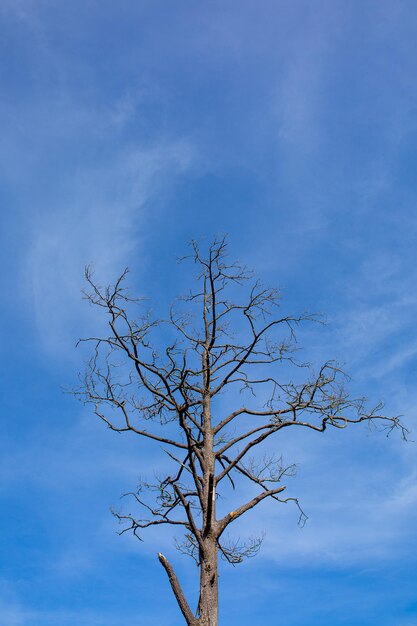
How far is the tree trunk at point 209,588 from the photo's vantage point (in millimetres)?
9258

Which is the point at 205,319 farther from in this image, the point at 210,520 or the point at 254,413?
the point at 210,520

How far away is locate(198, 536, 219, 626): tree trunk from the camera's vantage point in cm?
926

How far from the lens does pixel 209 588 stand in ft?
31.1

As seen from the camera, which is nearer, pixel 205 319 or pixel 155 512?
pixel 155 512

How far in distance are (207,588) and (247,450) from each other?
2.41 metres

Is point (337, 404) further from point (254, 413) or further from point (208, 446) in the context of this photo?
point (208, 446)

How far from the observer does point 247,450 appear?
35.8 feet

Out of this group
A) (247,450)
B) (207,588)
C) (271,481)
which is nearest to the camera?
(207,588)

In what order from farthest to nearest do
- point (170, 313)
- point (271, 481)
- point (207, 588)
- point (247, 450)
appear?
point (170, 313) < point (271, 481) < point (247, 450) < point (207, 588)

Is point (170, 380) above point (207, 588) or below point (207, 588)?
above

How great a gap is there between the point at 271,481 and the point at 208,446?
152cm

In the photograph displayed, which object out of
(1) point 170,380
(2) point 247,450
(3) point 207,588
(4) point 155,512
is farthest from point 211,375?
(3) point 207,588

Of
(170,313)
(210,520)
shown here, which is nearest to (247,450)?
(210,520)

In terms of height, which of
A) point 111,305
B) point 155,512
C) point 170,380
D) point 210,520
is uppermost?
point 111,305
